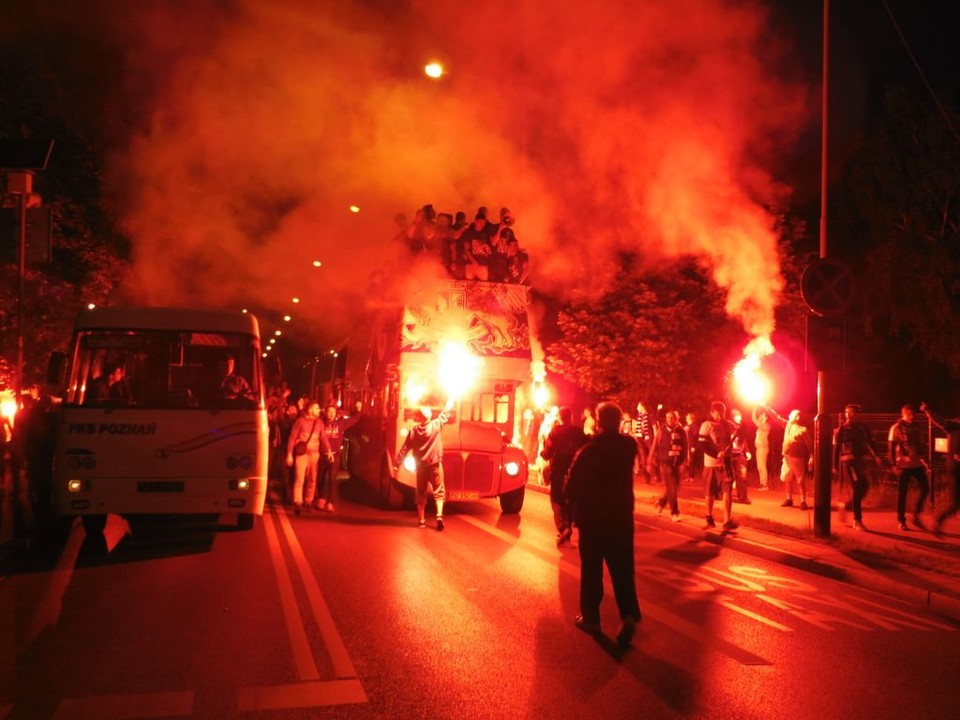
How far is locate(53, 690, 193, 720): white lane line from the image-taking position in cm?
485

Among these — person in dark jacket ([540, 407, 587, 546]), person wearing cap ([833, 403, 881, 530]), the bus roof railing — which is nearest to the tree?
person wearing cap ([833, 403, 881, 530])

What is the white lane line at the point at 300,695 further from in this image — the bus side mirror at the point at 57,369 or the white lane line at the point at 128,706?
the bus side mirror at the point at 57,369

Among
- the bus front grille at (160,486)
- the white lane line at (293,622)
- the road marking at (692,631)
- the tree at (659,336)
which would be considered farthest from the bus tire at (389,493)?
the tree at (659,336)

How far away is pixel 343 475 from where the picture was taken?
75.5ft

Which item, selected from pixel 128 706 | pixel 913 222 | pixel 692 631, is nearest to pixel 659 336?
pixel 913 222

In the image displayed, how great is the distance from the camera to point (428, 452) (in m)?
12.0

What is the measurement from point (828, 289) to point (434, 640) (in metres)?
7.08

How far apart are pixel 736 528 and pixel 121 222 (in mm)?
14622

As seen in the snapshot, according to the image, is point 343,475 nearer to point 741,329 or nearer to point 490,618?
point 741,329

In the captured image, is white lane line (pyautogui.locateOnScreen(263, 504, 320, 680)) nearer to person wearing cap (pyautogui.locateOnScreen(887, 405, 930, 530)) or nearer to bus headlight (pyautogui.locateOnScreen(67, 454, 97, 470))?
bus headlight (pyautogui.locateOnScreen(67, 454, 97, 470))

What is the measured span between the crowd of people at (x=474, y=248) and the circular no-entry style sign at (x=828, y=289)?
4.77 m

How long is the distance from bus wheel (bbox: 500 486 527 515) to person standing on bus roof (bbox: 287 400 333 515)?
2.65m

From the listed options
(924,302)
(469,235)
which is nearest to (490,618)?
(469,235)

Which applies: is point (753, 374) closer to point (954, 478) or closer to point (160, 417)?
point (954, 478)
